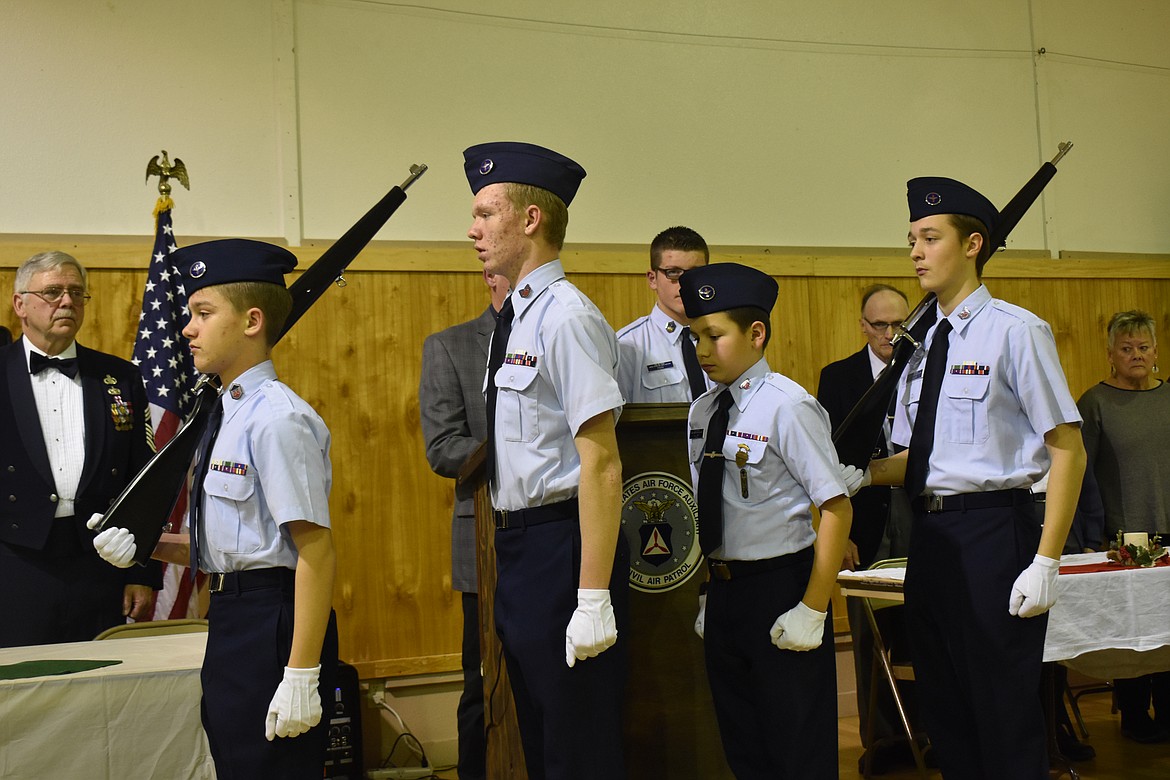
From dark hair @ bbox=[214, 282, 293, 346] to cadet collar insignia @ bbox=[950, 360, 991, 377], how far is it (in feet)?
5.18

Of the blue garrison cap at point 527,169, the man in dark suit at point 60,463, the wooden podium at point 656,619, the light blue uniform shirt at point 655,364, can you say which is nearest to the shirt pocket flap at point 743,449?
the wooden podium at point 656,619

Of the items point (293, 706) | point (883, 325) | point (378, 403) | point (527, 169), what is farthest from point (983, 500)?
point (378, 403)

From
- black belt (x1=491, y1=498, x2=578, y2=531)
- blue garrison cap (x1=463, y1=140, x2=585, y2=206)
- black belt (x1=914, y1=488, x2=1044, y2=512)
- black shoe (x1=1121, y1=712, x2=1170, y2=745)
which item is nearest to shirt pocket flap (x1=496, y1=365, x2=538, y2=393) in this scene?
black belt (x1=491, y1=498, x2=578, y2=531)

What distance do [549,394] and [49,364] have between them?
229cm

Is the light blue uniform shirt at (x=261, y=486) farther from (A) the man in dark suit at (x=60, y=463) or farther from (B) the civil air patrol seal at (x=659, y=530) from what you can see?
(A) the man in dark suit at (x=60, y=463)

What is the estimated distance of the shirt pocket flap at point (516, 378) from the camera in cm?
224

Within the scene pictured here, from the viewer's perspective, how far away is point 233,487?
2.17 metres

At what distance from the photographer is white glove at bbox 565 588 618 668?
6.75 ft

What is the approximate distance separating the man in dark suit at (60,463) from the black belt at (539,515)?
1.93 m

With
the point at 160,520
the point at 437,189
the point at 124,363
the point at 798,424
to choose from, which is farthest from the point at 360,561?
the point at 798,424

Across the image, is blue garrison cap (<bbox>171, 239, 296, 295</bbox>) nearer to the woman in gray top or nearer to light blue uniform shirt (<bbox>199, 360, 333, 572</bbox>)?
light blue uniform shirt (<bbox>199, 360, 333, 572</bbox>)

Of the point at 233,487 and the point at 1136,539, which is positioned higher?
the point at 233,487

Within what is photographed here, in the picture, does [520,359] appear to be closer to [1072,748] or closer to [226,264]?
[226,264]

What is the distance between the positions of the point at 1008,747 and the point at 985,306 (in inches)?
40.4
